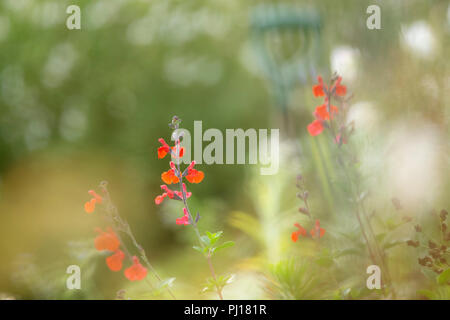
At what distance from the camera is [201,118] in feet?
4.71

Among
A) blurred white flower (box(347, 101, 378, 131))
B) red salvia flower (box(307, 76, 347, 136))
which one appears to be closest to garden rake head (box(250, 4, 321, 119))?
blurred white flower (box(347, 101, 378, 131))

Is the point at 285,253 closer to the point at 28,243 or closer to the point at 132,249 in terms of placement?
the point at 132,249

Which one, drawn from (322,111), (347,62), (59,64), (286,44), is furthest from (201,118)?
(322,111)

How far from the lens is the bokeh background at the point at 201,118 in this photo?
0.56 meters

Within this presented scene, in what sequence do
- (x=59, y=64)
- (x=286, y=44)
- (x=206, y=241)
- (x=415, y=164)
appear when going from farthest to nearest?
(x=59, y=64) → (x=286, y=44) → (x=415, y=164) → (x=206, y=241)

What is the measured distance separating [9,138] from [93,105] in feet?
0.92

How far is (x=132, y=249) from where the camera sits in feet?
2.79

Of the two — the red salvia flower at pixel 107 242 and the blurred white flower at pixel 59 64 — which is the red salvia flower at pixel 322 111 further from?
the blurred white flower at pixel 59 64

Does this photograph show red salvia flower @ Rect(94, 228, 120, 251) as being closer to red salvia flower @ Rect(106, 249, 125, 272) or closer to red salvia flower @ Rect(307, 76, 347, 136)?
red salvia flower @ Rect(106, 249, 125, 272)

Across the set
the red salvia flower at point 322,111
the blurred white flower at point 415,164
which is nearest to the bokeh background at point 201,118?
the blurred white flower at point 415,164

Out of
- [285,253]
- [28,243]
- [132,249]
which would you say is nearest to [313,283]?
[285,253]

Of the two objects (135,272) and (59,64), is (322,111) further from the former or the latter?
(59,64)

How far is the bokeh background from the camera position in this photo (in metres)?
0.56
